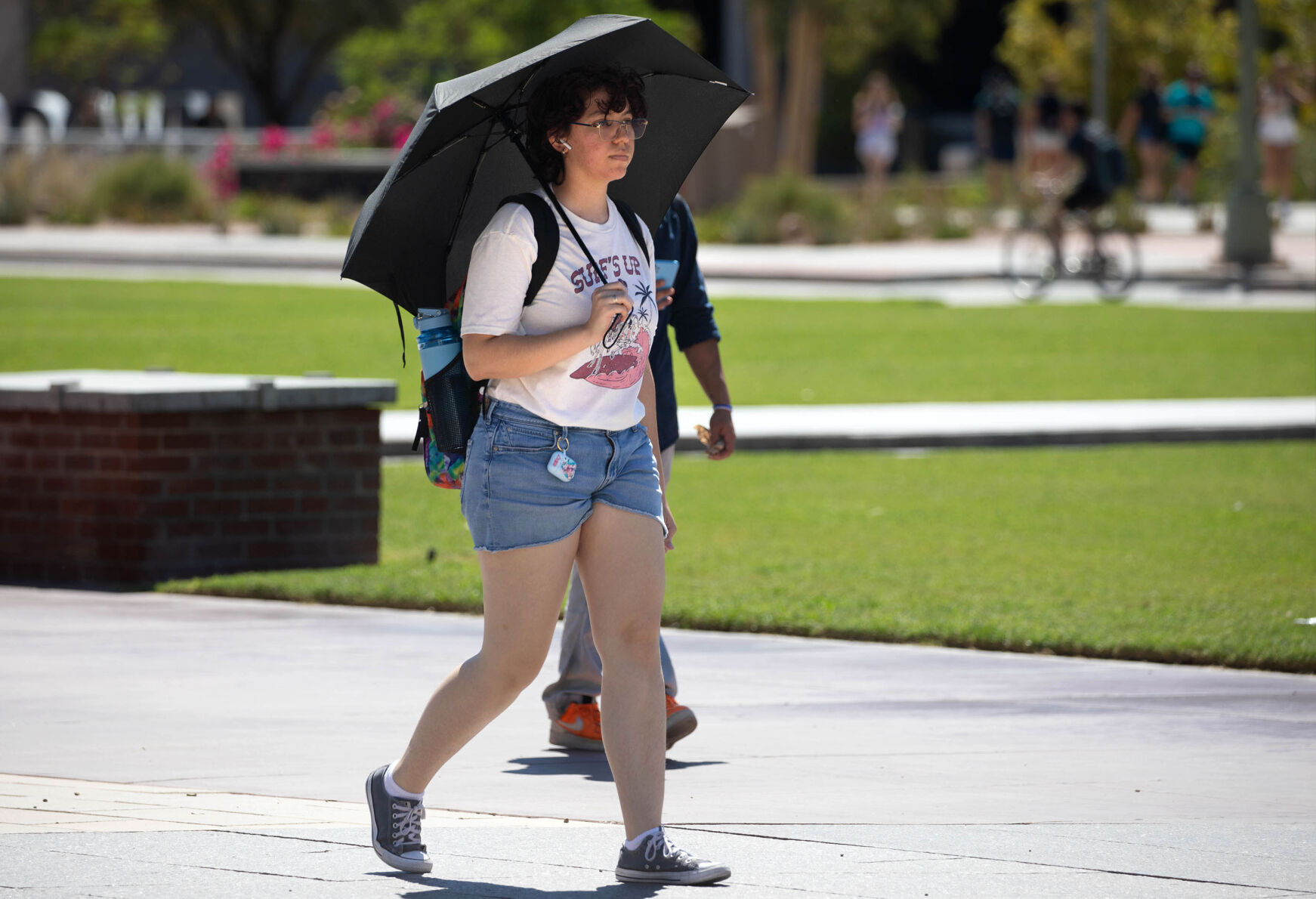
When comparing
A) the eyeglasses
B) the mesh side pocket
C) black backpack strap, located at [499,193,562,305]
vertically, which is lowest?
the mesh side pocket

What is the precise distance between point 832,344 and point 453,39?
28.6 meters

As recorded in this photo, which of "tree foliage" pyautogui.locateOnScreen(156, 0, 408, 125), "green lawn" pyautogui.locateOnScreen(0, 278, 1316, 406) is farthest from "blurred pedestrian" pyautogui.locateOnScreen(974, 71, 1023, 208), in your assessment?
"tree foliage" pyautogui.locateOnScreen(156, 0, 408, 125)

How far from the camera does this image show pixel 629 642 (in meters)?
4.89

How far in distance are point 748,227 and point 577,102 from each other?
2743 cm

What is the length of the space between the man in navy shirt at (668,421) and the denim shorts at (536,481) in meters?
1.29

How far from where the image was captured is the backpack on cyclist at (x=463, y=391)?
4848 mm

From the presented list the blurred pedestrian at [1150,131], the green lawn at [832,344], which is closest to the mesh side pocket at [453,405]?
the green lawn at [832,344]

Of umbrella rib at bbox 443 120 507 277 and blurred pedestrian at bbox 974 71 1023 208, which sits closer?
umbrella rib at bbox 443 120 507 277

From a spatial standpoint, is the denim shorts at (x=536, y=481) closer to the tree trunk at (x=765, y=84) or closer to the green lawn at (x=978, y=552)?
the green lawn at (x=978, y=552)

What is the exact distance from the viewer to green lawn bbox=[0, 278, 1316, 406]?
1672cm

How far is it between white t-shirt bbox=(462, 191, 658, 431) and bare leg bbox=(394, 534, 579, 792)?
304 millimetres

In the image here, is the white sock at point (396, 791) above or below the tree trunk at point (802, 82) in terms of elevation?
below

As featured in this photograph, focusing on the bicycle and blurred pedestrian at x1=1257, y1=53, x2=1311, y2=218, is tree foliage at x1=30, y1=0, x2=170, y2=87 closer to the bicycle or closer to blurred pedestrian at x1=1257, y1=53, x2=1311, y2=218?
blurred pedestrian at x1=1257, y1=53, x2=1311, y2=218

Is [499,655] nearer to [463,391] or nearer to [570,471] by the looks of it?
[570,471]
